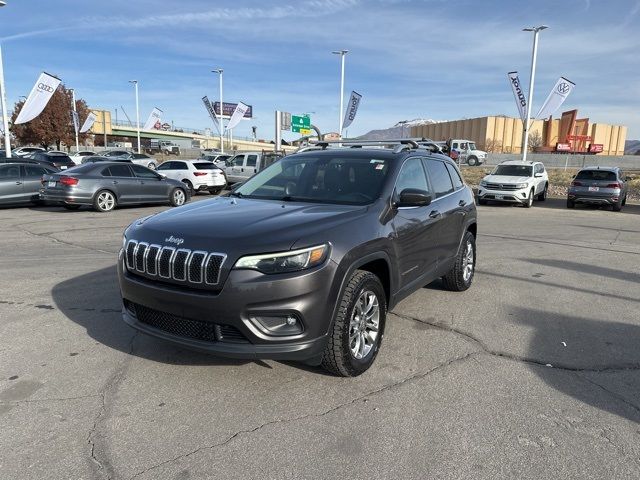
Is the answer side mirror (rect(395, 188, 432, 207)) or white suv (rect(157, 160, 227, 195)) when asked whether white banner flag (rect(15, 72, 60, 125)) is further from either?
side mirror (rect(395, 188, 432, 207))

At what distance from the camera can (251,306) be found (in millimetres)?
3217

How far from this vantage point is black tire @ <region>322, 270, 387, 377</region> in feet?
11.6

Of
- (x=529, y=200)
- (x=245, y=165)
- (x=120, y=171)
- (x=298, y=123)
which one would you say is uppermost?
→ (x=298, y=123)

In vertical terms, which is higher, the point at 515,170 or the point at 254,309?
the point at 515,170

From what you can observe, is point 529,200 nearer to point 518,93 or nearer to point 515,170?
point 515,170

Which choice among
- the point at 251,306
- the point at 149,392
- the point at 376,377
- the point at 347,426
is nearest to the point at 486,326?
the point at 376,377

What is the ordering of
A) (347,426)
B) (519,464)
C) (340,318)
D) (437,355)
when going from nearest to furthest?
(519,464) → (347,426) → (340,318) → (437,355)

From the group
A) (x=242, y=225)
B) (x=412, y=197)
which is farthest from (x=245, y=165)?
(x=242, y=225)

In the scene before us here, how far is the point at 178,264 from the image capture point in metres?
3.39

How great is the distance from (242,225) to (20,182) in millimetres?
13877

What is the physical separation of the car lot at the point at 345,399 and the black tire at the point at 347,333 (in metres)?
0.12

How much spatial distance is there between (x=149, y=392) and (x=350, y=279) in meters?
1.65

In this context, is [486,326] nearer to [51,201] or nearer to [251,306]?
[251,306]

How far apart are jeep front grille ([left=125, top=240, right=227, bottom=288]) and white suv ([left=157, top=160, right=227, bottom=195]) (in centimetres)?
1737
